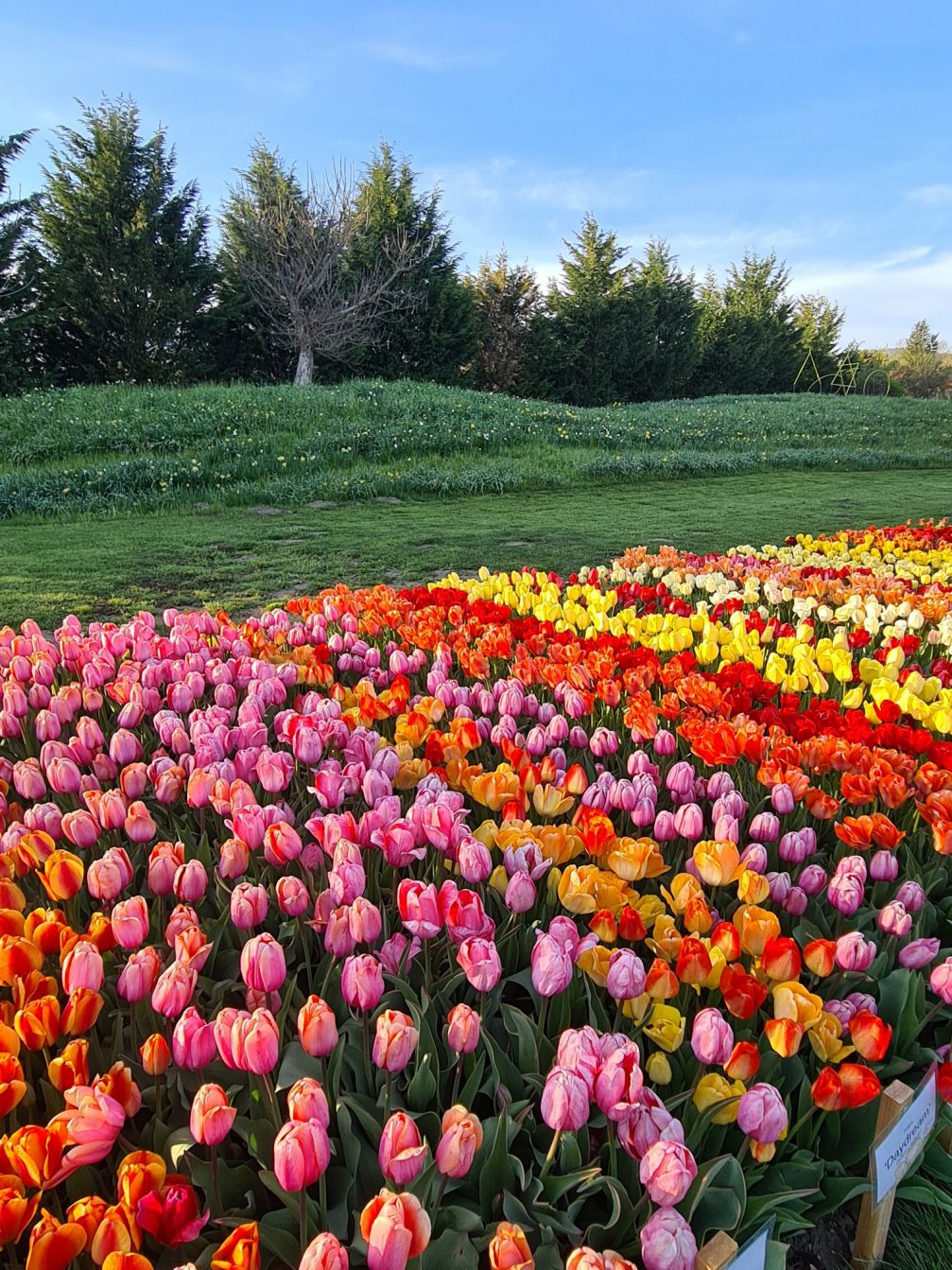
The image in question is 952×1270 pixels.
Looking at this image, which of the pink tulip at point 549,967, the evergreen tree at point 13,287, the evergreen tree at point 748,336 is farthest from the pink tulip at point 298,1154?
the evergreen tree at point 748,336

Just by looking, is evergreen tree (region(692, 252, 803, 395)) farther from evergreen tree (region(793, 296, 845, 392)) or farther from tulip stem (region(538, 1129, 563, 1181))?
tulip stem (region(538, 1129, 563, 1181))

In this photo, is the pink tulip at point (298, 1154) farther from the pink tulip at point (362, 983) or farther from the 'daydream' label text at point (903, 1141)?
the 'daydream' label text at point (903, 1141)

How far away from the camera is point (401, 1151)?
85 centimetres

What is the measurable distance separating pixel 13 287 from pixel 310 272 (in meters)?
6.54

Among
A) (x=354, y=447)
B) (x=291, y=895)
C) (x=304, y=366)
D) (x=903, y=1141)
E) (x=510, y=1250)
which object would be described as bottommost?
(x=903, y=1141)

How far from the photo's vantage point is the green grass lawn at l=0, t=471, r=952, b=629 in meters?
5.72

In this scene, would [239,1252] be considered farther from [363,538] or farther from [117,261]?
[117,261]

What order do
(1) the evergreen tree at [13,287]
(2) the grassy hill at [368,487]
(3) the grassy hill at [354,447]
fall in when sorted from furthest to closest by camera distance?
1. (1) the evergreen tree at [13,287]
2. (3) the grassy hill at [354,447]
3. (2) the grassy hill at [368,487]

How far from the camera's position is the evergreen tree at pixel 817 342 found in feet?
118

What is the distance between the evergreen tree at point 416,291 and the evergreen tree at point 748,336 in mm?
12729

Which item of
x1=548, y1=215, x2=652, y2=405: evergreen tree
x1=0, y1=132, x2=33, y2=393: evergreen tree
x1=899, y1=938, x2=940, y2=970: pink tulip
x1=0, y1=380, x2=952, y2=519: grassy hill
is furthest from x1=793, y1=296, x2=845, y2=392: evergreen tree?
x1=899, y1=938, x2=940, y2=970: pink tulip

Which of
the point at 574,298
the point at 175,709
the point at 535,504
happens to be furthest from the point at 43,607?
the point at 574,298

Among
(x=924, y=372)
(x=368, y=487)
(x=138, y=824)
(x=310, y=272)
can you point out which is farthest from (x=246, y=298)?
(x=924, y=372)

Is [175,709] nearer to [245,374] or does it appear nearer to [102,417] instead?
[102,417]
